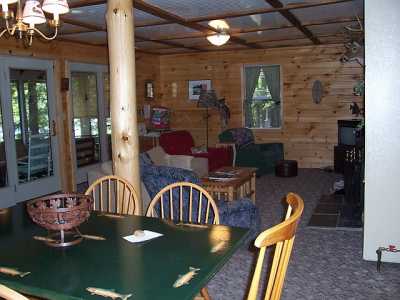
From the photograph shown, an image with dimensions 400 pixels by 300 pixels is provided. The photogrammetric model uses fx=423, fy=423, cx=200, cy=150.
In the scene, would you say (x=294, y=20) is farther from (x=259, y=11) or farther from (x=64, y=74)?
(x=64, y=74)

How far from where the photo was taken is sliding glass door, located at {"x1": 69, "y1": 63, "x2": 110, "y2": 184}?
6758mm

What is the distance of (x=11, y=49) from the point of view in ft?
17.8

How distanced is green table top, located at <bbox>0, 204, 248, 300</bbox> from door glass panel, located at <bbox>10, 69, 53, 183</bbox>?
3800 mm

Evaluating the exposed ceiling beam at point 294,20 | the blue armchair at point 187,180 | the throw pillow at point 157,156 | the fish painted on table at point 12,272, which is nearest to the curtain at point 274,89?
the exposed ceiling beam at point 294,20

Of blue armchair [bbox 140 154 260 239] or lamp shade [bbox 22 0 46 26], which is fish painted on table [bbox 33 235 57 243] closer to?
lamp shade [bbox 22 0 46 26]

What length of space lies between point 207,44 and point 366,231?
5.04 metres

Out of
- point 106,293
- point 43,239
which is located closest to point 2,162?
point 43,239

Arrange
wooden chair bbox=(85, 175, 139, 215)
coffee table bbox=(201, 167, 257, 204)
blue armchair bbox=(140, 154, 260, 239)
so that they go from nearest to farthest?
wooden chair bbox=(85, 175, 139, 215) → blue armchair bbox=(140, 154, 260, 239) → coffee table bbox=(201, 167, 257, 204)

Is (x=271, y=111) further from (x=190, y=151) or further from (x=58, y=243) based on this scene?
(x=58, y=243)

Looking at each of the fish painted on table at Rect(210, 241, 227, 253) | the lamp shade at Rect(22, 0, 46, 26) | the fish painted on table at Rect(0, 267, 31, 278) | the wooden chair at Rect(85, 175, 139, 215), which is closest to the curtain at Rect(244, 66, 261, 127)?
the wooden chair at Rect(85, 175, 139, 215)

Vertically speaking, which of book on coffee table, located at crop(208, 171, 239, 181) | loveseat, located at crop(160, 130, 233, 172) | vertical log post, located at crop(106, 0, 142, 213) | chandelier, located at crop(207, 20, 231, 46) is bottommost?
book on coffee table, located at crop(208, 171, 239, 181)

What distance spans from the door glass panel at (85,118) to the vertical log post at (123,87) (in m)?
3.75

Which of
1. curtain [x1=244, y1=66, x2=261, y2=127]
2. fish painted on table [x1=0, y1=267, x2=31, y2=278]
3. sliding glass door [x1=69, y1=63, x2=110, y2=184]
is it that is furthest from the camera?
curtain [x1=244, y1=66, x2=261, y2=127]

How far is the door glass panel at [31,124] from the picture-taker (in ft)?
18.6
